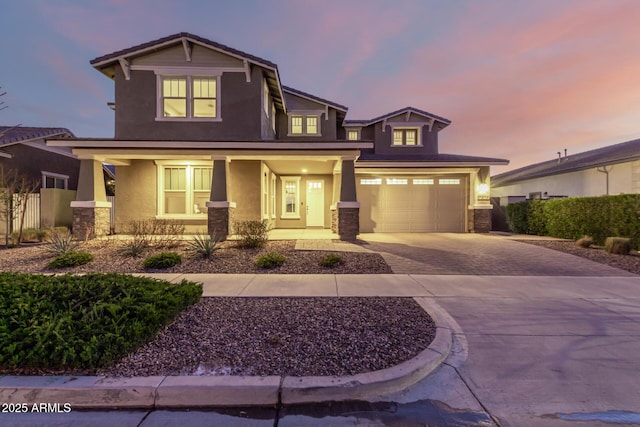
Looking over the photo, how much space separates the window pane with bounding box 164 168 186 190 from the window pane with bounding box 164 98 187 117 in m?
2.15

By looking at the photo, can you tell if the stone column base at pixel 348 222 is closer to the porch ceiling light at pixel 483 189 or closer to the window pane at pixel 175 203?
the window pane at pixel 175 203

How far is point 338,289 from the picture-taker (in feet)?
19.9

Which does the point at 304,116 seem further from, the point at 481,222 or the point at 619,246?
the point at 619,246

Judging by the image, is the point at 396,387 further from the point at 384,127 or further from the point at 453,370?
the point at 384,127

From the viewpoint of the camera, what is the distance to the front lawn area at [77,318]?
3.03m

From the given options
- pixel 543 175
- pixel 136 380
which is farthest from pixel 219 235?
pixel 543 175

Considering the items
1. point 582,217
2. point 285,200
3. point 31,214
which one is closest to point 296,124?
point 285,200

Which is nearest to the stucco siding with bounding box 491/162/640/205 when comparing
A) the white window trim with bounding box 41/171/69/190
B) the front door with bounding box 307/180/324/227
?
the front door with bounding box 307/180/324/227

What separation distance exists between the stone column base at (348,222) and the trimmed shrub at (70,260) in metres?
7.41

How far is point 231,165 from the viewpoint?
12.4 metres

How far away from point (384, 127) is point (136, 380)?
17.3 metres

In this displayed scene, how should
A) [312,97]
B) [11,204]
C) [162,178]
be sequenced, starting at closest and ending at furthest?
1. [11,204]
2. [162,178]
3. [312,97]

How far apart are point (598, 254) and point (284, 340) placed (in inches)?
416

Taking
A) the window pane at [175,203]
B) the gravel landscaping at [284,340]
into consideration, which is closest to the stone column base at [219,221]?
the window pane at [175,203]
